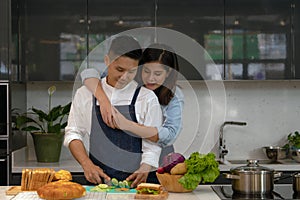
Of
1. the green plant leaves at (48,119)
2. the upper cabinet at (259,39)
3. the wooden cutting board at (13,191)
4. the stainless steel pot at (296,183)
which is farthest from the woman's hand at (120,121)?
the upper cabinet at (259,39)

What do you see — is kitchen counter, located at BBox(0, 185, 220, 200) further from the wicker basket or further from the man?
the man

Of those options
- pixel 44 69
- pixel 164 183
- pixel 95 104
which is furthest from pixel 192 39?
pixel 164 183

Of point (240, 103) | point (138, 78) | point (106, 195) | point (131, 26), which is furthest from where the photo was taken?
point (240, 103)

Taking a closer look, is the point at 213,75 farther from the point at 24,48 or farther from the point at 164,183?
the point at 164,183

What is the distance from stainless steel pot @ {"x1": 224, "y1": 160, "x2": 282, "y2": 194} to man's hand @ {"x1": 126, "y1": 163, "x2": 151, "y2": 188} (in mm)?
460

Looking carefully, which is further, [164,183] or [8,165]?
[8,165]

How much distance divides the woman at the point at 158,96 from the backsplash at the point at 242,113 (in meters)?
1.26

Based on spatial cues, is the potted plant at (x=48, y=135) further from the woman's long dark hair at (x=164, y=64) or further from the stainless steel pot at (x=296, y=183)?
the stainless steel pot at (x=296, y=183)

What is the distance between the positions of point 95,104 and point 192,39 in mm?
1450

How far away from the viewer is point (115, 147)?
3178 millimetres

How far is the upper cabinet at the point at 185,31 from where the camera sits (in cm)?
433

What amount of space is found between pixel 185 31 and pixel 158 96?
1206 mm

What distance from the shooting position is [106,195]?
8.57 feet

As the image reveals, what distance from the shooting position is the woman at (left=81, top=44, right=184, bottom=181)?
3061 mm
